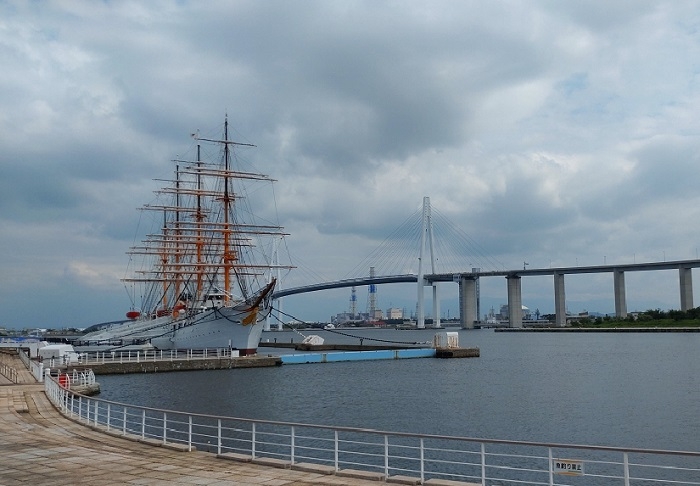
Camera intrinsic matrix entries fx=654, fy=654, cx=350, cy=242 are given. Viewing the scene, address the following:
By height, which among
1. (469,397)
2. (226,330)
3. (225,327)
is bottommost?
(469,397)

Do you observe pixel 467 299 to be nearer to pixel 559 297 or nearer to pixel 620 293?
pixel 559 297

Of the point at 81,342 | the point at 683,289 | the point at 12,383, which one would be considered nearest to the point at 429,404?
the point at 12,383

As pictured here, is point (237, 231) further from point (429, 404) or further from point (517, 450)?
point (517, 450)

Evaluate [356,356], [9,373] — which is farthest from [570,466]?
[356,356]

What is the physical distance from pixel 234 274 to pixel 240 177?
10505 millimetres

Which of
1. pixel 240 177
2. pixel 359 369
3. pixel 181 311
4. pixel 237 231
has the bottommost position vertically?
pixel 359 369

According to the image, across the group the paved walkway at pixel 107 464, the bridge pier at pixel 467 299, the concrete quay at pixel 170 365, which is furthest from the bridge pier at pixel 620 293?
the paved walkway at pixel 107 464

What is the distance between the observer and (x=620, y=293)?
132 metres

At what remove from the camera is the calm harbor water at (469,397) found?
25266 mm

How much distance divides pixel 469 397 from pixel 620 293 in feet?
355

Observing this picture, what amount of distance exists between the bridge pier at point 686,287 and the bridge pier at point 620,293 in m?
10.7

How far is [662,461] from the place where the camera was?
19.4 meters

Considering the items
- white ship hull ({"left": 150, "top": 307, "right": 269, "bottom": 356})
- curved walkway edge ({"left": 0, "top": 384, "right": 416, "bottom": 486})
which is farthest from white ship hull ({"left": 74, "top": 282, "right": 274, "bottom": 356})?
curved walkway edge ({"left": 0, "top": 384, "right": 416, "bottom": 486})

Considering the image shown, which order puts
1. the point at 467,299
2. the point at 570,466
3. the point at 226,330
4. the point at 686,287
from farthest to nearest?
the point at 467,299, the point at 686,287, the point at 226,330, the point at 570,466
